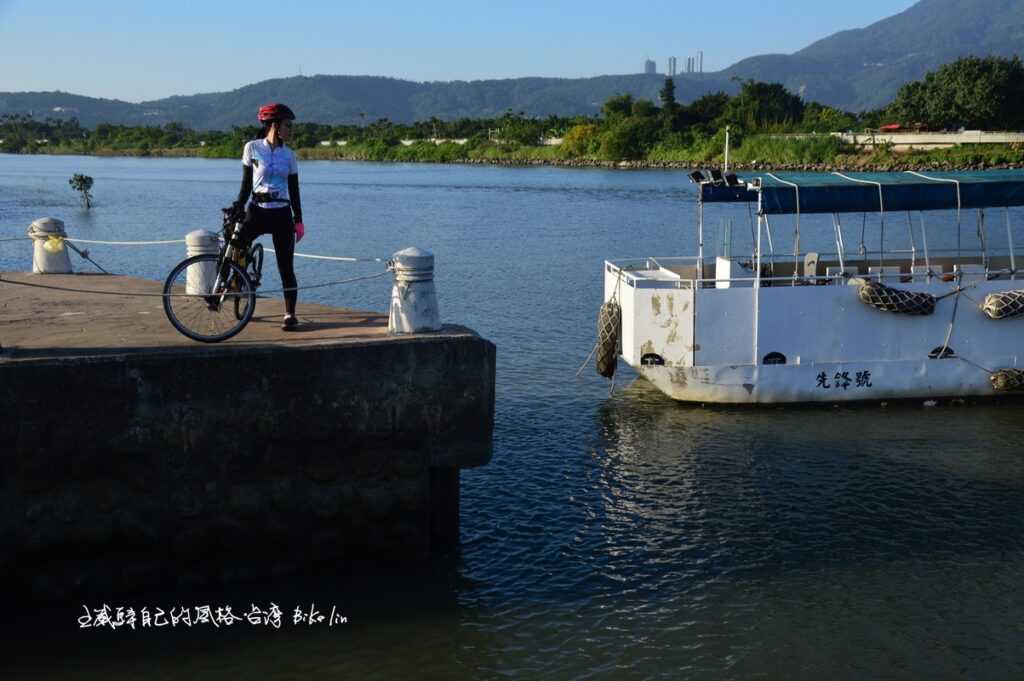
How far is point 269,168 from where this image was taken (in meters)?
12.2

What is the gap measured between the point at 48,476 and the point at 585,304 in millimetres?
25390

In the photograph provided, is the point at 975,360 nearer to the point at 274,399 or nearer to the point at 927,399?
the point at 927,399

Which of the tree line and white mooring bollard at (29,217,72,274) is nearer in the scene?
white mooring bollard at (29,217,72,274)

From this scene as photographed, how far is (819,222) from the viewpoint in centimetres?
6306

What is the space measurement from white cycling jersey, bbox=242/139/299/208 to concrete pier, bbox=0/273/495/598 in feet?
5.26

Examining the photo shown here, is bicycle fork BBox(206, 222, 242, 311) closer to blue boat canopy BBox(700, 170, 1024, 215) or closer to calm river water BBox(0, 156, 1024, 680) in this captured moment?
calm river water BBox(0, 156, 1024, 680)

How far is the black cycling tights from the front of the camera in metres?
12.3

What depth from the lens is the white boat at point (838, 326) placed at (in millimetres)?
20906

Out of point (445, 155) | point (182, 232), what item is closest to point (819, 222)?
point (182, 232)

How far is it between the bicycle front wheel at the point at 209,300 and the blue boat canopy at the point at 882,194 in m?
12.0

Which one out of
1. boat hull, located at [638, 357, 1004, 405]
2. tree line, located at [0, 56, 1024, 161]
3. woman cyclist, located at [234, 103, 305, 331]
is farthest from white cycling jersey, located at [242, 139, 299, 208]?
tree line, located at [0, 56, 1024, 161]

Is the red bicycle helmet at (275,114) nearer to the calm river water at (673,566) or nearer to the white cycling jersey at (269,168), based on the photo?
the white cycling jersey at (269,168)

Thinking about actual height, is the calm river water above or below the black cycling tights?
below

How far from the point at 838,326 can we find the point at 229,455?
13.6m
